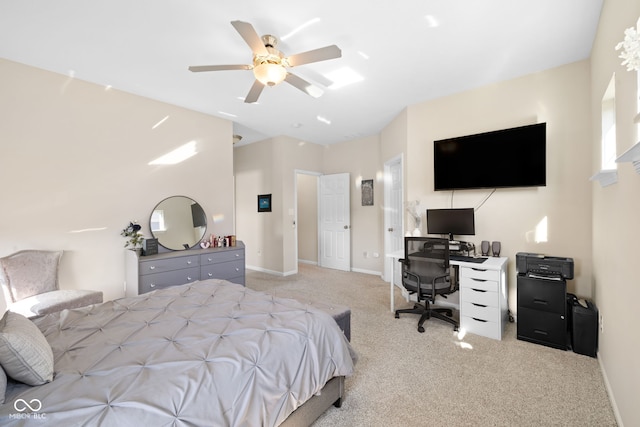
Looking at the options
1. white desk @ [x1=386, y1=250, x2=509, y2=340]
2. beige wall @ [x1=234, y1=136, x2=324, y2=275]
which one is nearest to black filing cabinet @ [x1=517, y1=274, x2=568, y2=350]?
white desk @ [x1=386, y1=250, x2=509, y2=340]

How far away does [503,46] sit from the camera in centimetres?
256

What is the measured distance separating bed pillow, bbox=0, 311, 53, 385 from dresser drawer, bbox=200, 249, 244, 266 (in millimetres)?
2519

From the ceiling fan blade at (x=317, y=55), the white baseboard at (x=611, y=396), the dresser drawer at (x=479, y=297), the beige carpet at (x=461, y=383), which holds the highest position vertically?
the ceiling fan blade at (x=317, y=55)

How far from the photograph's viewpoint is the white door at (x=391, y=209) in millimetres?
4672

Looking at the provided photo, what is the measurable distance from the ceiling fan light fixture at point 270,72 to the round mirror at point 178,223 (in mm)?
2394

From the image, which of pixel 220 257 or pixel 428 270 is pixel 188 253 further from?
pixel 428 270

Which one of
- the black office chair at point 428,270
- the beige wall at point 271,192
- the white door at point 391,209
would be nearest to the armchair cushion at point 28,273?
the beige wall at point 271,192

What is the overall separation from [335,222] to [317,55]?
4172mm

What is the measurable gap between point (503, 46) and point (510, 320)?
2.87 meters

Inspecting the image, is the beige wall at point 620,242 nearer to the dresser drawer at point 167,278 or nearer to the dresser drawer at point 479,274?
the dresser drawer at point 479,274

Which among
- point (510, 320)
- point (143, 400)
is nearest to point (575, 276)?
point (510, 320)

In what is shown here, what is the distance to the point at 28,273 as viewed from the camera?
2584 mm

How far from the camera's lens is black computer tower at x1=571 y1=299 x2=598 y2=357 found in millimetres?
2379

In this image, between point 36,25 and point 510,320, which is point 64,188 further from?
point 510,320
